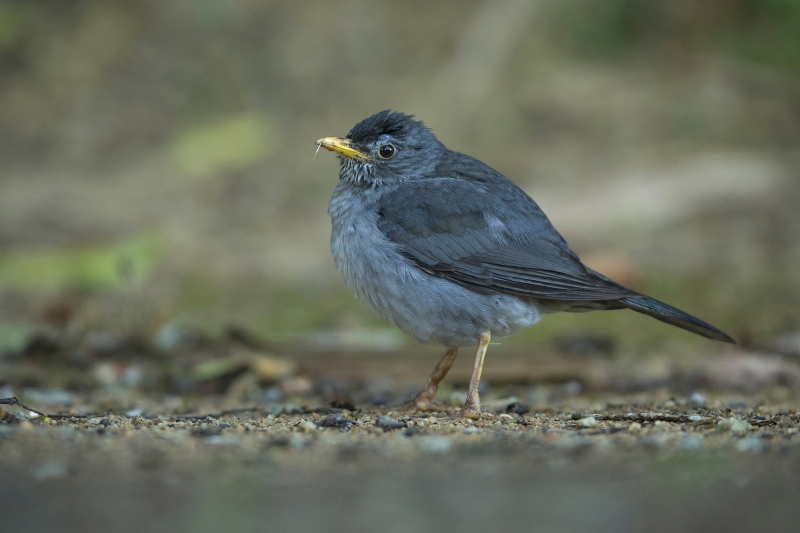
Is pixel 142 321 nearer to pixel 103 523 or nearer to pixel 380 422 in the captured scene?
pixel 380 422

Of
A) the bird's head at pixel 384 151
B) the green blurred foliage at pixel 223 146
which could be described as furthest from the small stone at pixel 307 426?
the green blurred foliage at pixel 223 146

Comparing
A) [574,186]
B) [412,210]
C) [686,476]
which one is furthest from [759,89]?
[686,476]

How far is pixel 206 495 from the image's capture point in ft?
9.48

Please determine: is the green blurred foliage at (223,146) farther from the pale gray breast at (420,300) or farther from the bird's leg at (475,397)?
the bird's leg at (475,397)

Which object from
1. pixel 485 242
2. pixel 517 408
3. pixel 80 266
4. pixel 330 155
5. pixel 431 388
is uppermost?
pixel 330 155

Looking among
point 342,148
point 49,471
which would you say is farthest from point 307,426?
point 342,148

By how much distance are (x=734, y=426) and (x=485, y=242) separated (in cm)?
170

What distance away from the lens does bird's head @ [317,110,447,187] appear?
545 centimetres

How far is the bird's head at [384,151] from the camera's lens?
5453 mm

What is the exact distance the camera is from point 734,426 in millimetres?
3871

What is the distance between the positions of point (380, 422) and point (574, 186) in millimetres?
6688

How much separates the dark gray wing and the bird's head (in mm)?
252

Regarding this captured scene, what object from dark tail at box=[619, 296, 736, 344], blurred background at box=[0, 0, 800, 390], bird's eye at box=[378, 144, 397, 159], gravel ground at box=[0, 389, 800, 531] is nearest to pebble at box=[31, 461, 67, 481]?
gravel ground at box=[0, 389, 800, 531]

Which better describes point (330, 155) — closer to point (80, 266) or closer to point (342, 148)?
point (80, 266)
